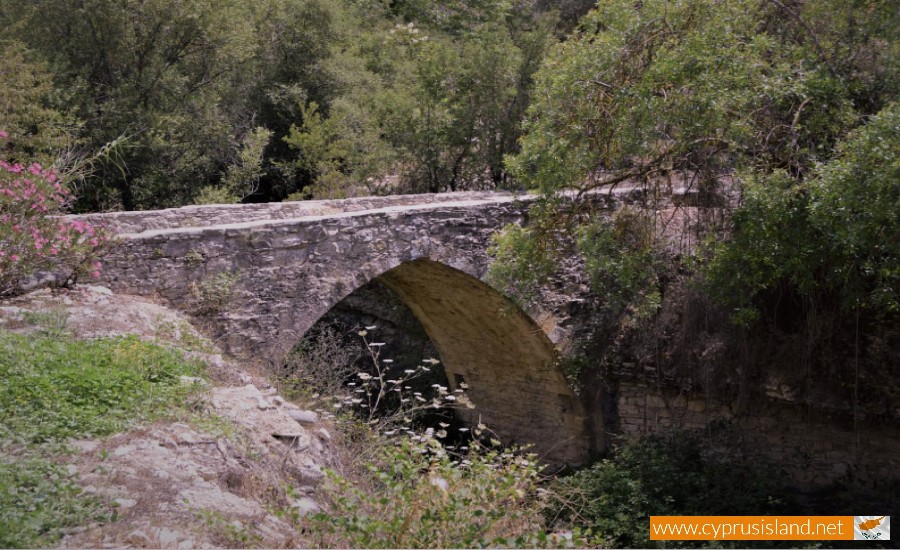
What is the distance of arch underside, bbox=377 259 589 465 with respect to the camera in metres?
10.7

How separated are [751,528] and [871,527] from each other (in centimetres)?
133

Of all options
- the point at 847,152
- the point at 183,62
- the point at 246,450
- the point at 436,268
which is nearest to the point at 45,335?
the point at 246,450

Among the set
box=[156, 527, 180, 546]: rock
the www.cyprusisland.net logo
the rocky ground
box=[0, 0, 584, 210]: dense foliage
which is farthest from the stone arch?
box=[156, 527, 180, 546]: rock

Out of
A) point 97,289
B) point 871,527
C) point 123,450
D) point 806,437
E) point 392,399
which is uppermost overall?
point 97,289

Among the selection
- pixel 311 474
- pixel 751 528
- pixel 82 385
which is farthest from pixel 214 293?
pixel 751 528

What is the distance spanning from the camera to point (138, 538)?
3502 millimetres

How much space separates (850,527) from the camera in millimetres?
7824

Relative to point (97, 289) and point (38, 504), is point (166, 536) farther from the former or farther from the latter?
point (97, 289)

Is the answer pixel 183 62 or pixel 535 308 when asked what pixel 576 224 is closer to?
pixel 535 308

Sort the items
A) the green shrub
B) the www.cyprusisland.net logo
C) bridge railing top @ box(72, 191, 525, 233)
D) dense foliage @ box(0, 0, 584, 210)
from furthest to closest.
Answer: dense foliage @ box(0, 0, 584, 210)
bridge railing top @ box(72, 191, 525, 233)
the green shrub
the www.cyprusisland.net logo

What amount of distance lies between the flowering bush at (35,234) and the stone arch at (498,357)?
397cm

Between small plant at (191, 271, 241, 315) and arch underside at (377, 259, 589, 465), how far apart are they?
2539 millimetres

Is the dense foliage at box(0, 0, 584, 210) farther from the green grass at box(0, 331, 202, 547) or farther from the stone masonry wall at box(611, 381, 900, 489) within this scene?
the green grass at box(0, 331, 202, 547)

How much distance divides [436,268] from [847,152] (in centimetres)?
493
